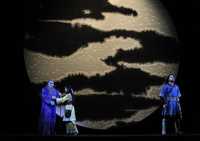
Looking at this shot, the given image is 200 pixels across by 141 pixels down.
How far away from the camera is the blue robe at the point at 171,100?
5922mm

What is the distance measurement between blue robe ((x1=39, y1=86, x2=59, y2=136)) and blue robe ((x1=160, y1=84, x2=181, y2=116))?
1.30m

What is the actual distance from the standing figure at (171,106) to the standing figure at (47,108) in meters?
1.27

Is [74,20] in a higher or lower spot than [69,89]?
higher

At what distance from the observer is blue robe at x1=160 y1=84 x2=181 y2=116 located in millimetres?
5922

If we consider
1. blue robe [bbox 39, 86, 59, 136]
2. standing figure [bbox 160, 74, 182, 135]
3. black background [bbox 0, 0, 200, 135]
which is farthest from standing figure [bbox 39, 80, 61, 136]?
standing figure [bbox 160, 74, 182, 135]

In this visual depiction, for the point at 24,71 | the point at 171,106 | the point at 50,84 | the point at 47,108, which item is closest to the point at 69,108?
the point at 47,108

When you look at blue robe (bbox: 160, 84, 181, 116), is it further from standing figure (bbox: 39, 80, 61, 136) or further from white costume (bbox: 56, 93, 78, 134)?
standing figure (bbox: 39, 80, 61, 136)

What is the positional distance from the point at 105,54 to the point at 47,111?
98 cm

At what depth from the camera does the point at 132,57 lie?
6043 mm

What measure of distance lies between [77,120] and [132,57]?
1011 mm

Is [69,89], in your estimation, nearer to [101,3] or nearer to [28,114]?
[28,114]

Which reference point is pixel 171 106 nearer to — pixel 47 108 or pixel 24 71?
pixel 47 108

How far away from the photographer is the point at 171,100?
5.93 metres

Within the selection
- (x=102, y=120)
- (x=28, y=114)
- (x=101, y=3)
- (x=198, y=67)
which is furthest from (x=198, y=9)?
(x=28, y=114)
